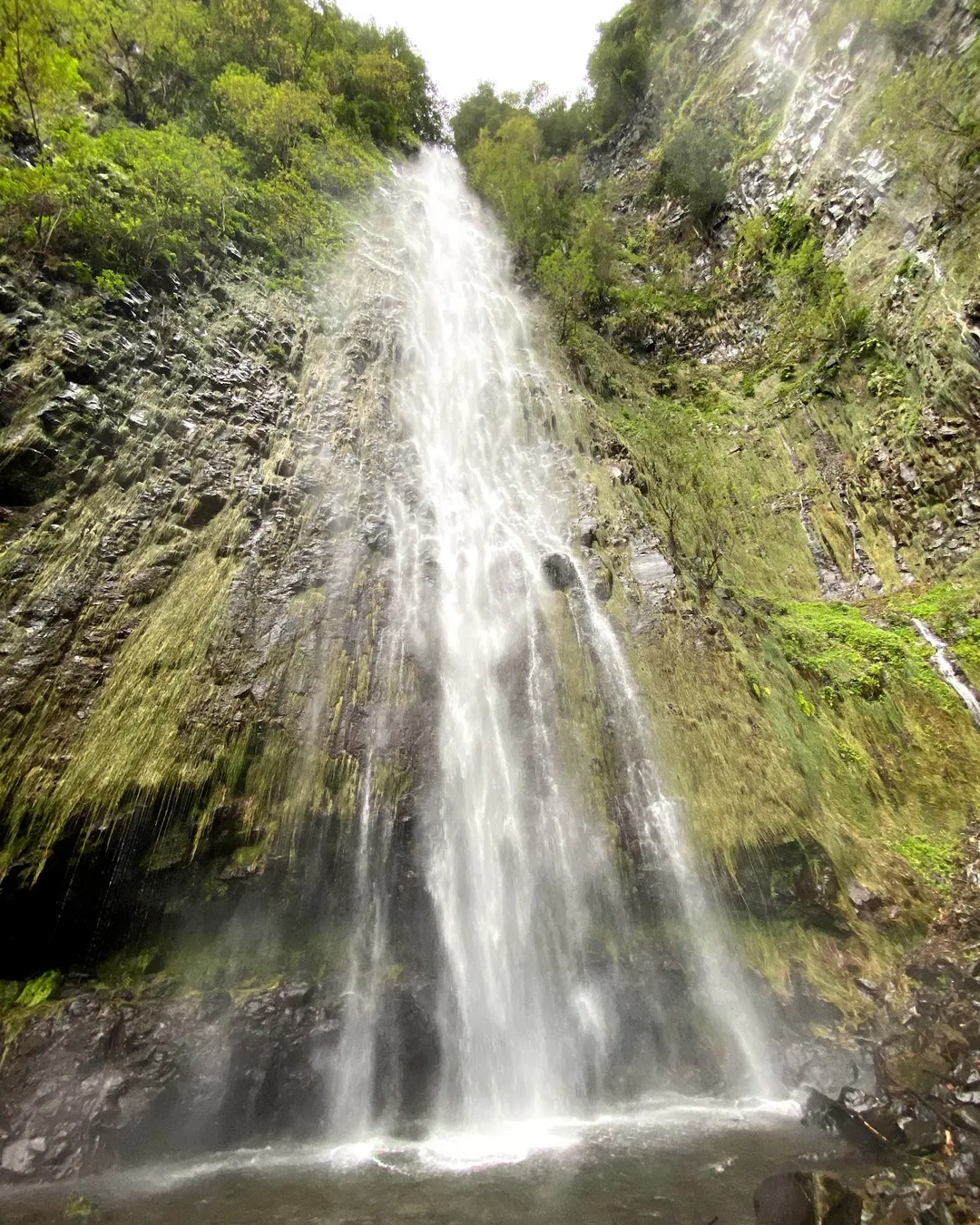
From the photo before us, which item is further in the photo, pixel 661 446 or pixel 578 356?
pixel 578 356

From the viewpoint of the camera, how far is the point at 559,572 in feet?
35.7

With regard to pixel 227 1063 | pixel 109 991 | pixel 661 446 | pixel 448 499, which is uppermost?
pixel 661 446

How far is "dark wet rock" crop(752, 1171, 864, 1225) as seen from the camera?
452 cm

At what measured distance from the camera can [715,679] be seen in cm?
958

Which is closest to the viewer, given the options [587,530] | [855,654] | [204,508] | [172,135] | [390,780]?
[390,780]

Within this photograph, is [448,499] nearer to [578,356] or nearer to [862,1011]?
[578,356]

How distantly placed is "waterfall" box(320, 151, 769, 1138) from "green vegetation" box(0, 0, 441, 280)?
19.6 feet

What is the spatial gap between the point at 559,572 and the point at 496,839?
482 centimetres

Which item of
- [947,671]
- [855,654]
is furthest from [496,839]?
[947,671]

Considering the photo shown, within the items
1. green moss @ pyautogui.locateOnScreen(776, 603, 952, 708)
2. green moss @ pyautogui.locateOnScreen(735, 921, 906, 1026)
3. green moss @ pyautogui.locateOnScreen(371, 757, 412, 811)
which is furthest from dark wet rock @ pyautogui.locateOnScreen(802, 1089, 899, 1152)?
green moss @ pyautogui.locateOnScreen(371, 757, 412, 811)

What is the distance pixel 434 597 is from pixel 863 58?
60.7 feet

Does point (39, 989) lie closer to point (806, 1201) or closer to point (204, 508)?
point (204, 508)

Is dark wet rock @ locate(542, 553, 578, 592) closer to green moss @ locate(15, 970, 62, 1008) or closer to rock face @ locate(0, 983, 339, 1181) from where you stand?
rock face @ locate(0, 983, 339, 1181)

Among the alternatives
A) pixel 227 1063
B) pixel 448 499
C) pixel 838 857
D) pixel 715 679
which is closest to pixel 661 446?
pixel 448 499
